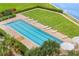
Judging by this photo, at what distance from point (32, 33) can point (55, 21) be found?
1.38ft

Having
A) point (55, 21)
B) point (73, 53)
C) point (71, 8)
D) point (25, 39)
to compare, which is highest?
point (71, 8)

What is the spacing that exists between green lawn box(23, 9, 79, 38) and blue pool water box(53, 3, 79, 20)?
142 millimetres

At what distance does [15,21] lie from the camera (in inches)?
154

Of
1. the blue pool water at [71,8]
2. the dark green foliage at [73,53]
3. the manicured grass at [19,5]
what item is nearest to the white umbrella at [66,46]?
the dark green foliage at [73,53]

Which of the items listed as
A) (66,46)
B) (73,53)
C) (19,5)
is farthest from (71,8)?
(19,5)

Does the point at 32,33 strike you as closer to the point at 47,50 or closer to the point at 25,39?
the point at 25,39

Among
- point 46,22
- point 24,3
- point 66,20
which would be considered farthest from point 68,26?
point 24,3

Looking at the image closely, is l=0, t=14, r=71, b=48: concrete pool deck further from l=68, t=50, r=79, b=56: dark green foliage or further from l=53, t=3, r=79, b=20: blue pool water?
l=53, t=3, r=79, b=20: blue pool water

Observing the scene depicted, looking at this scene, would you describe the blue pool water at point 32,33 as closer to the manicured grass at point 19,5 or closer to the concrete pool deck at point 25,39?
the concrete pool deck at point 25,39

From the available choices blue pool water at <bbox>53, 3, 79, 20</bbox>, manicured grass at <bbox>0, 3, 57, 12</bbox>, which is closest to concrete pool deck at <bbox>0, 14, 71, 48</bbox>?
manicured grass at <bbox>0, 3, 57, 12</bbox>

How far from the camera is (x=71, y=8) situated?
3760mm

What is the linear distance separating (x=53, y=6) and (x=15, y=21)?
0.68 metres

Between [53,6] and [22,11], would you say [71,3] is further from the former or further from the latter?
[22,11]

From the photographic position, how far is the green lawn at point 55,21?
373 centimetres
